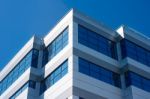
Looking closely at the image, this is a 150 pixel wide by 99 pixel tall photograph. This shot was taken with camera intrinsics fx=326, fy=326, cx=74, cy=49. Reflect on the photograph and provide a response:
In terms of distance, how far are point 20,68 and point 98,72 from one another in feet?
41.5

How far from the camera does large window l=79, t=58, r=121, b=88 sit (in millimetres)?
35844

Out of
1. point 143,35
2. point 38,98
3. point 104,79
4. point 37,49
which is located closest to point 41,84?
point 38,98

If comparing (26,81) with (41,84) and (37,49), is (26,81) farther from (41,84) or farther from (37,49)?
(37,49)

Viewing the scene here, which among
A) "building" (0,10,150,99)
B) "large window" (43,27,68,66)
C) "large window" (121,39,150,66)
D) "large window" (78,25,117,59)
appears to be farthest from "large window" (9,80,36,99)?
"large window" (121,39,150,66)

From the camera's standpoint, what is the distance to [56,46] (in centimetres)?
4016

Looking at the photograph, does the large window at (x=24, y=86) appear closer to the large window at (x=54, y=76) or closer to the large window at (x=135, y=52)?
the large window at (x=54, y=76)

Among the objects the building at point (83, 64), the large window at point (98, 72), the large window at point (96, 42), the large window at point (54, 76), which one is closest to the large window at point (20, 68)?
the building at point (83, 64)

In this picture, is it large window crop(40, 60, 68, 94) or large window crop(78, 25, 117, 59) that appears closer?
large window crop(40, 60, 68, 94)

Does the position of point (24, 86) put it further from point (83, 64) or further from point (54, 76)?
point (83, 64)

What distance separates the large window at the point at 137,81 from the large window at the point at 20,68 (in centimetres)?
1202

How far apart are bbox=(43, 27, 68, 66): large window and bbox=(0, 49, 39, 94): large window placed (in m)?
1.43

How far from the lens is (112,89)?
120 feet

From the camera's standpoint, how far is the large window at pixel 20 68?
42.3 meters

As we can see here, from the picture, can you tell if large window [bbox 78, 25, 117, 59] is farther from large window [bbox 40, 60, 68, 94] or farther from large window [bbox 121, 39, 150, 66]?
large window [bbox 40, 60, 68, 94]
